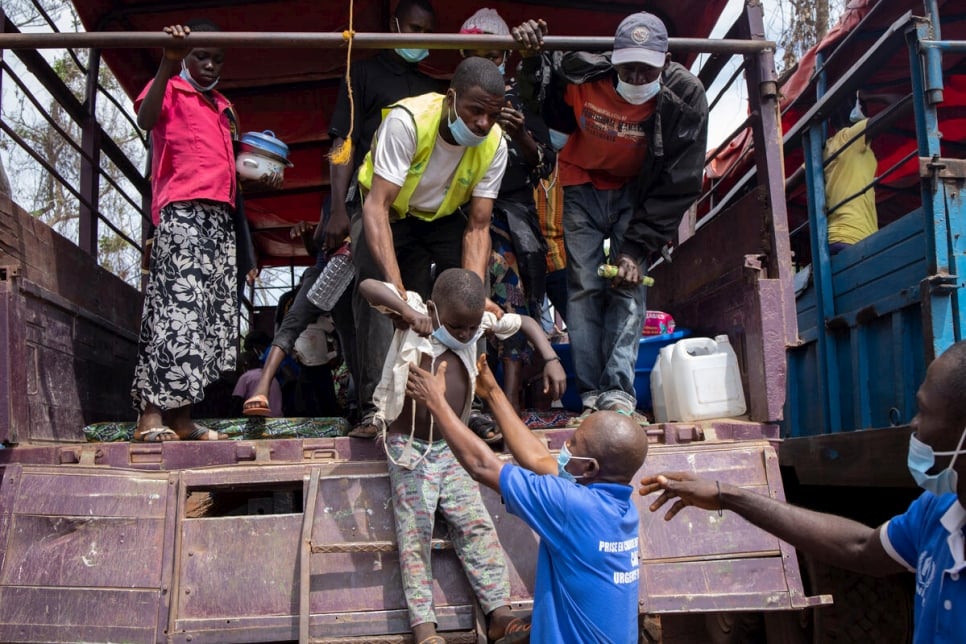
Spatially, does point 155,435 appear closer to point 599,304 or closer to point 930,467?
point 599,304

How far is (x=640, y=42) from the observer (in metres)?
3.45

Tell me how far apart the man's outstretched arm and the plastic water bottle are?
2145 mm

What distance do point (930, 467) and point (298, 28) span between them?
4.24 metres

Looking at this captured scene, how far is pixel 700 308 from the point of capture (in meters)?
4.14

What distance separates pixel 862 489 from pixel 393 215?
2.40 metres

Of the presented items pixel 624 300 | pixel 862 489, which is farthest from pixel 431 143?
pixel 862 489

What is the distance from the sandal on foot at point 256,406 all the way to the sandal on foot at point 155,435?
1.00 feet

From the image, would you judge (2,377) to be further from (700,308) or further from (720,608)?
(700,308)

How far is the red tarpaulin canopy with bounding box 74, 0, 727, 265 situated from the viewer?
4.70 m

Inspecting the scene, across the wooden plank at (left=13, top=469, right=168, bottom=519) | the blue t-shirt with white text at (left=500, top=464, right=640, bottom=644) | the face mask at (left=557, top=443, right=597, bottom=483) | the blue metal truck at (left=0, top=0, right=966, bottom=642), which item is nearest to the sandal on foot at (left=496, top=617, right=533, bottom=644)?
the blue metal truck at (left=0, top=0, right=966, bottom=642)

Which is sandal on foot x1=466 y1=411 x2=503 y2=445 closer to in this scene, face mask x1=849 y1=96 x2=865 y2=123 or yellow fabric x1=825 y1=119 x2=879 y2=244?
yellow fabric x1=825 y1=119 x2=879 y2=244

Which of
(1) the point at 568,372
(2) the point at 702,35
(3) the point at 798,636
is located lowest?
(3) the point at 798,636

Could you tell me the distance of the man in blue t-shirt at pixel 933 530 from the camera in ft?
5.60

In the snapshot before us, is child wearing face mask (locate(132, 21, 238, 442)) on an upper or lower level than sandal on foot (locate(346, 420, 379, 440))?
upper
